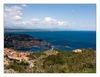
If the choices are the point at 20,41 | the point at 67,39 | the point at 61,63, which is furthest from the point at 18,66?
the point at 67,39

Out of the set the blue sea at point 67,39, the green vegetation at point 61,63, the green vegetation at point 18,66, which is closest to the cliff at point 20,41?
the blue sea at point 67,39

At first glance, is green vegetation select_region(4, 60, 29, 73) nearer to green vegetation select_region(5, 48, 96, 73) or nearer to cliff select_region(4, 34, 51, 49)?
green vegetation select_region(5, 48, 96, 73)

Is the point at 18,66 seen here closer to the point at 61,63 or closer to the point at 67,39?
the point at 61,63

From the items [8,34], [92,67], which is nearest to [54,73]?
Answer: [92,67]

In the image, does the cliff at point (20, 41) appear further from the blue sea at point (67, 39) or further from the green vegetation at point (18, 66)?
the green vegetation at point (18, 66)

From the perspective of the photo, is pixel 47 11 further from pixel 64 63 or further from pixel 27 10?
pixel 64 63

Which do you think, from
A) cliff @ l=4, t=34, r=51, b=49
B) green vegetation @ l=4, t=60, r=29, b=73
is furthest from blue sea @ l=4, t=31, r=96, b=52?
green vegetation @ l=4, t=60, r=29, b=73
